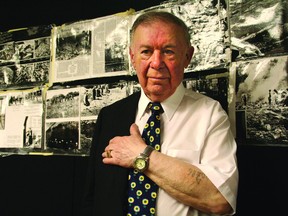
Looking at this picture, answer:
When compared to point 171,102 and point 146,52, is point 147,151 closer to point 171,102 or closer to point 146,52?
point 171,102

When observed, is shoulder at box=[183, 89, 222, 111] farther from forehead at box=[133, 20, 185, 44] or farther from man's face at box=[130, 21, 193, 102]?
forehead at box=[133, 20, 185, 44]

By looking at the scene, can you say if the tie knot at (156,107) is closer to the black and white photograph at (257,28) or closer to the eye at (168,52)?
the eye at (168,52)

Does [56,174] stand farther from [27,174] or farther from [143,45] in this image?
[143,45]

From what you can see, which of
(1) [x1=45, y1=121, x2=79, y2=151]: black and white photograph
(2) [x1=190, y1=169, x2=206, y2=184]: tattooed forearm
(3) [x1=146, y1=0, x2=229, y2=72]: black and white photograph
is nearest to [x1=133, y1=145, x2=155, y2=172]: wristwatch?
(2) [x1=190, y1=169, x2=206, y2=184]: tattooed forearm

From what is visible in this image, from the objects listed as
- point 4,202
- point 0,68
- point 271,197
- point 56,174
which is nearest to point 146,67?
point 271,197

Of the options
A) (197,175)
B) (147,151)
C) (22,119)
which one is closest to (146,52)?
(147,151)

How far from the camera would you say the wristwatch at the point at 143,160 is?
801mm

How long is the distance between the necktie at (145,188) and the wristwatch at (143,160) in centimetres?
5

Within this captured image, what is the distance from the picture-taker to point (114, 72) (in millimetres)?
1312

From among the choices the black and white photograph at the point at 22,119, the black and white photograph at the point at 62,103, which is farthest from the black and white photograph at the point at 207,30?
the black and white photograph at the point at 22,119

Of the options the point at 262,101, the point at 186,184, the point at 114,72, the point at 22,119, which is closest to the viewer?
the point at 186,184

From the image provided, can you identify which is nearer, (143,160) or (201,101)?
(143,160)

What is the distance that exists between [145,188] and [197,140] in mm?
237

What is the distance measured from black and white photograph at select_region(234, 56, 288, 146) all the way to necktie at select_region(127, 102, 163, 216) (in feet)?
1.22
